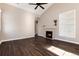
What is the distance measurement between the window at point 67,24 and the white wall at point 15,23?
2.20 metres

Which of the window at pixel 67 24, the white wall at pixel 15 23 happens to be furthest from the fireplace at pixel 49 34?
the white wall at pixel 15 23

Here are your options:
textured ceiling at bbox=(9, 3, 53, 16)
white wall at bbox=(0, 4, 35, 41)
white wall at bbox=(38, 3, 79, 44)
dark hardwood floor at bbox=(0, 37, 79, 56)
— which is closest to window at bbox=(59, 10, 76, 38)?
white wall at bbox=(38, 3, 79, 44)

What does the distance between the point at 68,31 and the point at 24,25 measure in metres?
3.10

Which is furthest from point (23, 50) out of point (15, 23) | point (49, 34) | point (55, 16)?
point (55, 16)

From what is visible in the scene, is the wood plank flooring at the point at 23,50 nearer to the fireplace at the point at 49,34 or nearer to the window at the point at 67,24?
the window at the point at 67,24

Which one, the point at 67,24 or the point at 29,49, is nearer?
the point at 29,49

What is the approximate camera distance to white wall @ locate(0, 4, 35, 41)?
202 inches

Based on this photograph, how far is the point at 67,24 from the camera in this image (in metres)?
5.50

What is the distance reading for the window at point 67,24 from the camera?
16.6ft

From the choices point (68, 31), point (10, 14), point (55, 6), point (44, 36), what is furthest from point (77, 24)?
point (10, 14)

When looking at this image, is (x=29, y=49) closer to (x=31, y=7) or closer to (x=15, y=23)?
(x=15, y=23)

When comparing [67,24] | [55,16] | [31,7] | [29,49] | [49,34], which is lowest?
[29,49]

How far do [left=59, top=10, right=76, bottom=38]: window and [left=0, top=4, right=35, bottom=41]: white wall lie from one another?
2.20 metres

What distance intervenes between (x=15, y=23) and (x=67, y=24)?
344 cm
